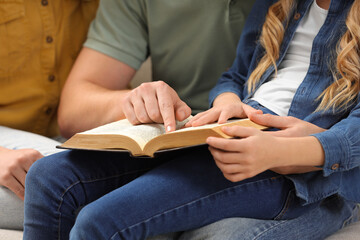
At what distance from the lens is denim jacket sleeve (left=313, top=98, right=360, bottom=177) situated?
34.5 inches

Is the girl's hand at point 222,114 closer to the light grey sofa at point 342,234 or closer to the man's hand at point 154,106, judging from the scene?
the man's hand at point 154,106

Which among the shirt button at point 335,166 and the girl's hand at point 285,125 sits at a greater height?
the girl's hand at point 285,125

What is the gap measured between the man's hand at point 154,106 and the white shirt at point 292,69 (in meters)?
0.21

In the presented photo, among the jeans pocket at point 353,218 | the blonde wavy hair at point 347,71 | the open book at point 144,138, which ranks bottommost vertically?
the jeans pocket at point 353,218

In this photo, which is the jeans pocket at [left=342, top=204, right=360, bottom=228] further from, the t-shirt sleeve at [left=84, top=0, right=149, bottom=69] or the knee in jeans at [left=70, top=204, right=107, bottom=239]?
the t-shirt sleeve at [left=84, top=0, right=149, bottom=69]

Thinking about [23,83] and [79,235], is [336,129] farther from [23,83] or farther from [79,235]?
[23,83]

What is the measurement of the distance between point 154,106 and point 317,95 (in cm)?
36

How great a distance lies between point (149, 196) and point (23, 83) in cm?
78

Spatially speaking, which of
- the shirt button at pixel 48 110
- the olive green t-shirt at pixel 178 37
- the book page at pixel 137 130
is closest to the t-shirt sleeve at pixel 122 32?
the olive green t-shirt at pixel 178 37

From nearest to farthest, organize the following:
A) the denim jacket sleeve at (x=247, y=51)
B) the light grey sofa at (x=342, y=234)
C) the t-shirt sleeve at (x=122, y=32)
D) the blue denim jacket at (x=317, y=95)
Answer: the blue denim jacket at (x=317, y=95)
the light grey sofa at (x=342, y=234)
the denim jacket sleeve at (x=247, y=51)
the t-shirt sleeve at (x=122, y=32)

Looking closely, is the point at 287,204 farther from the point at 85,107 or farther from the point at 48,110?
the point at 48,110

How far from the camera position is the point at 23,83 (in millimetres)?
1455

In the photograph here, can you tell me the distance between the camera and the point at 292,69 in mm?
1106

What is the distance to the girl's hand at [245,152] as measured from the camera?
0.79 meters
